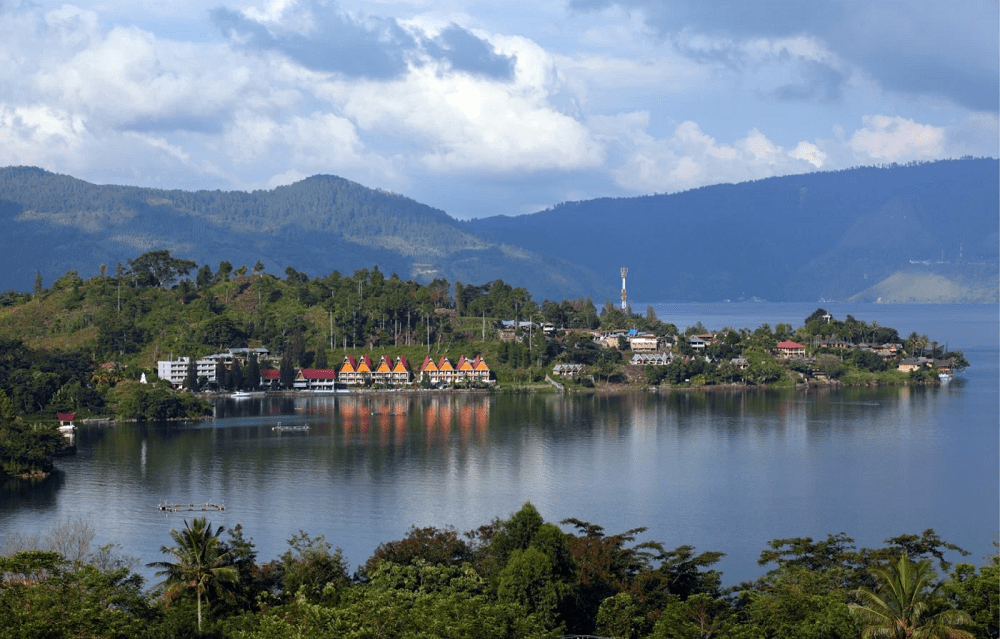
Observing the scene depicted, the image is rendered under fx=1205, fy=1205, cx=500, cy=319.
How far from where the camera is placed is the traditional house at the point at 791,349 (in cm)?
8069

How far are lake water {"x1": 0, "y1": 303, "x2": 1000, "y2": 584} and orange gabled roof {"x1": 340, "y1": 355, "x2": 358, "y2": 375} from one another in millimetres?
9075

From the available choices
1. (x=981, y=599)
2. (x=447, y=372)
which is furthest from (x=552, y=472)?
(x=447, y=372)

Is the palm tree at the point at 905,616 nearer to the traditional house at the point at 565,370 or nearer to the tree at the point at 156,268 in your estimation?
the traditional house at the point at 565,370

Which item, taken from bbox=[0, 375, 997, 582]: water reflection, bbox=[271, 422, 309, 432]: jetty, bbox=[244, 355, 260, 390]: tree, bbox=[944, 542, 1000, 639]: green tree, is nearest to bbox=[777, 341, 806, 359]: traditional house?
bbox=[0, 375, 997, 582]: water reflection

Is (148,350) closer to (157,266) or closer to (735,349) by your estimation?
(157,266)

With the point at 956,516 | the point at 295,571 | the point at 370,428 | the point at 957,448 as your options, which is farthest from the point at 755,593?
the point at 370,428

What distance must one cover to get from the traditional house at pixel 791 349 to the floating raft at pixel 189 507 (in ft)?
172

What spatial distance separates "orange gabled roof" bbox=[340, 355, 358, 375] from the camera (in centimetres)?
7375

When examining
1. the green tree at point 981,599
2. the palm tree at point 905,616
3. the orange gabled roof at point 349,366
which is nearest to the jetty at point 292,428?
the orange gabled roof at point 349,366

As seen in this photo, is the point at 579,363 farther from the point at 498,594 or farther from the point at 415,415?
the point at 498,594

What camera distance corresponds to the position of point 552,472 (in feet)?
136

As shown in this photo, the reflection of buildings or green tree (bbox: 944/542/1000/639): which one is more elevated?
the reflection of buildings

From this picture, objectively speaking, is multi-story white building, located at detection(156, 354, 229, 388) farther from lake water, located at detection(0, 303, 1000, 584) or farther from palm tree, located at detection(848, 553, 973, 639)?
palm tree, located at detection(848, 553, 973, 639)

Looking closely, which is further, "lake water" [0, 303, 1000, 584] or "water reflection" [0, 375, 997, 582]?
"water reflection" [0, 375, 997, 582]
